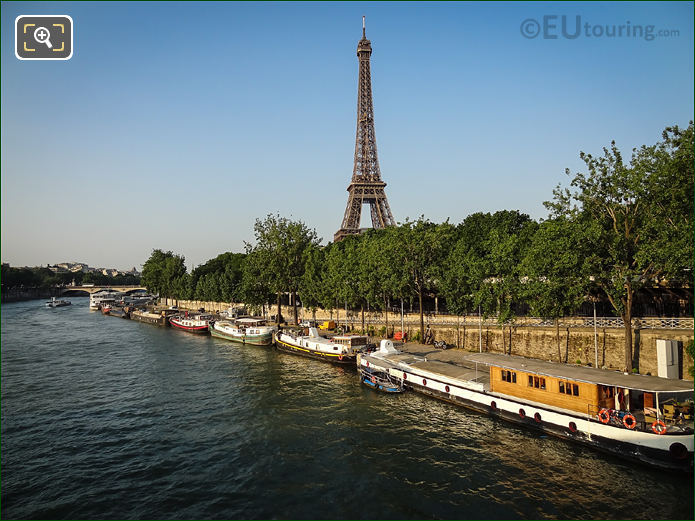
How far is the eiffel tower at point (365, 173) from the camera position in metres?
108

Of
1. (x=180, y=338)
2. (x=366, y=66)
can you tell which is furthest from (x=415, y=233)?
(x=366, y=66)

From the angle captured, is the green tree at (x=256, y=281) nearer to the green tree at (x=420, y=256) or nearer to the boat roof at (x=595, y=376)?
the green tree at (x=420, y=256)

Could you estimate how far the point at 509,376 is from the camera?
30469 mm

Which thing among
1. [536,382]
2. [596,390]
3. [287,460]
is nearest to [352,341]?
[536,382]

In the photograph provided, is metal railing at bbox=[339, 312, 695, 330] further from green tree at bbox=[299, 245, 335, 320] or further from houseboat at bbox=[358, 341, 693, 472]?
houseboat at bbox=[358, 341, 693, 472]

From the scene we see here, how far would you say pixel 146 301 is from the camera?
509 ft

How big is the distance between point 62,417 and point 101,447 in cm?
853

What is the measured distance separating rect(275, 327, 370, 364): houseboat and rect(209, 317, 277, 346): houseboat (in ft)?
20.0

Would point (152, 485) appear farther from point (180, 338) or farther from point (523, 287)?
point (180, 338)

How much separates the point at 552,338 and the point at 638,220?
13.6 m

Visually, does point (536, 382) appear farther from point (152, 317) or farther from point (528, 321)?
point (152, 317)

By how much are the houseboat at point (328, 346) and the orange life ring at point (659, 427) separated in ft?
96.0

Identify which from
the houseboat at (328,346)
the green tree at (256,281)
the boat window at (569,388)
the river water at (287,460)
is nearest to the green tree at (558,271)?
the boat window at (569,388)

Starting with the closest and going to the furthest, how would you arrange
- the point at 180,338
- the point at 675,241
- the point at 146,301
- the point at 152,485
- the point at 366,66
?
the point at 152,485 < the point at 675,241 < the point at 180,338 < the point at 366,66 < the point at 146,301
